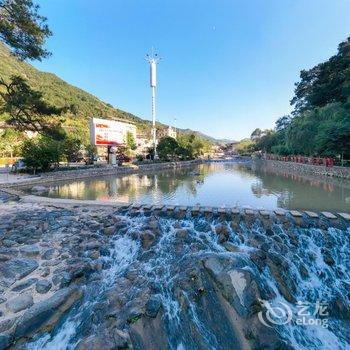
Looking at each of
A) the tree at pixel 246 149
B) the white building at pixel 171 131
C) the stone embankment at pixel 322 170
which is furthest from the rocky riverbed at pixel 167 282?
the white building at pixel 171 131

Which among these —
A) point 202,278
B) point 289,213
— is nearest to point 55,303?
point 202,278

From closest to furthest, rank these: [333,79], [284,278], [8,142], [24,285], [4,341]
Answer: [4,341]
[24,285]
[284,278]
[333,79]
[8,142]

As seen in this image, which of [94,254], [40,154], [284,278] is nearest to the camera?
[284,278]

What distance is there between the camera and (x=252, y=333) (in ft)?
14.3

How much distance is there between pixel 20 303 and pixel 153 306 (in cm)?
215

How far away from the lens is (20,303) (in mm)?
4328

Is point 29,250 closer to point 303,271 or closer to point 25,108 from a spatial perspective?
point 303,271

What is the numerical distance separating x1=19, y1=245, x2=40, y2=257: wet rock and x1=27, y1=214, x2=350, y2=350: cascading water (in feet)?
4.76

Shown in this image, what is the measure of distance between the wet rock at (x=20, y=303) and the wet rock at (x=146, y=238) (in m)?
2.67

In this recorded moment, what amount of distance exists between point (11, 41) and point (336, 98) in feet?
107

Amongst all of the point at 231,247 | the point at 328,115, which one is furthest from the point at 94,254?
the point at 328,115

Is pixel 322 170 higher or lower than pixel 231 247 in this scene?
lower

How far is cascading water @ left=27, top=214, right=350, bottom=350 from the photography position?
431 cm

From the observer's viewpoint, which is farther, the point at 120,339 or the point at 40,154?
the point at 40,154
